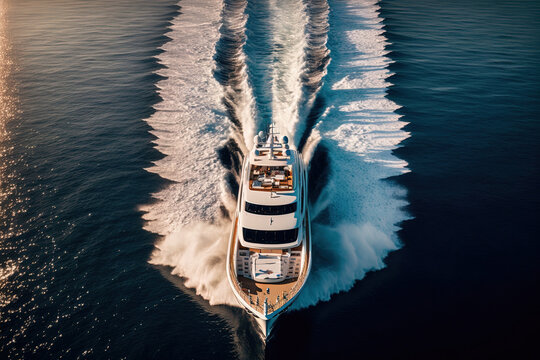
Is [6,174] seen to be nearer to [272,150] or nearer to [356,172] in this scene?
[272,150]

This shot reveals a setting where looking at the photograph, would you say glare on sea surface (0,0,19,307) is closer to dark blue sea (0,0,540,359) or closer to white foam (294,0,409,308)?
dark blue sea (0,0,540,359)

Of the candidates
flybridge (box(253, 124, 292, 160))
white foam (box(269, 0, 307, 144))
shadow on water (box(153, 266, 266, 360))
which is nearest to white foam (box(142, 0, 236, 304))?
shadow on water (box(153, 266, 266, 360))

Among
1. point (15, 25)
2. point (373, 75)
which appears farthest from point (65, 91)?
point (373, 75)

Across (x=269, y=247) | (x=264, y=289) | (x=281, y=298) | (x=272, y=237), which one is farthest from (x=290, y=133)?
(x=281, y=298)

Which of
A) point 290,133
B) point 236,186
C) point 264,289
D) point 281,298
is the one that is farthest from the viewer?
point 290,133

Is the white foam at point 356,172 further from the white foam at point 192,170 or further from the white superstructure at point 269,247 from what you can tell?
the white foam at point 192,170

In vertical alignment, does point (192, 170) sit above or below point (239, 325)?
above

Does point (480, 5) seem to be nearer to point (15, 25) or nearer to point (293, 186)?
point (293, 186)
